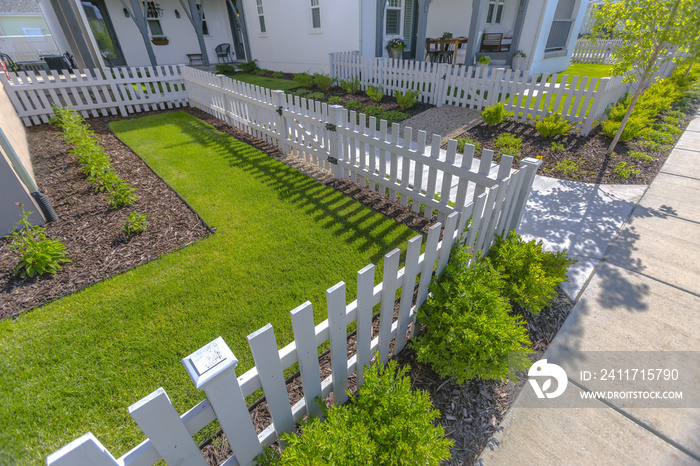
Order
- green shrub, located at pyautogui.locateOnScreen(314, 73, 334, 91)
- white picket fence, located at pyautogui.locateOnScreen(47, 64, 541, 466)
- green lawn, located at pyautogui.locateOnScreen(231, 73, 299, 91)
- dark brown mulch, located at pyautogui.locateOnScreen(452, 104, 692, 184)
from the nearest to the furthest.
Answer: white picket fence, located at pyautogui.locateOnScreen(47, 64, 541, 466) → dark brown mulch, located at pyautogui.locateOnScreen(452, 104, 692, 184) → green shrub, located at pyautogui.locateOnScreen(314, 73, 334, 91) → green lawn, located at pyautogui.locateOnScreen(231, 73, 299, 91)

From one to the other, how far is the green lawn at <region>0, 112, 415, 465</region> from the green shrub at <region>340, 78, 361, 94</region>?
23.5 ft

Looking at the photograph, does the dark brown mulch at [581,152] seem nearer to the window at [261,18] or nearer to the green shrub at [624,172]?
the green shrub at [624,172]

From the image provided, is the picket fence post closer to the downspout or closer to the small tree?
the small tree

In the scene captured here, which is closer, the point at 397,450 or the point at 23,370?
the point at 397,450

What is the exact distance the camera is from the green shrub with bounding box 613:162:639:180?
16.0ft

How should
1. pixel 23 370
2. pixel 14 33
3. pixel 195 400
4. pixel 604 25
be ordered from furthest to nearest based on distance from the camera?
pixel 14 33 < pixel 604 25 < pixel 23 370 < pixel 195 400

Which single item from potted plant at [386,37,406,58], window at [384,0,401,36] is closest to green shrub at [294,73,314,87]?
potted plant at [386,37,406,58]

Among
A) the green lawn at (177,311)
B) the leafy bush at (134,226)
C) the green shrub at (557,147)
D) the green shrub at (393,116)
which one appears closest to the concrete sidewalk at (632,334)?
the green lawn at (177,311)

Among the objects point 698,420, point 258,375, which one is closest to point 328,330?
point 258,375

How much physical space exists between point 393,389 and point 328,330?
469 mm

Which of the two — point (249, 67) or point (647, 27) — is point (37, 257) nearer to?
point (647, 27)

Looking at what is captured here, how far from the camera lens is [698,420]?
1919 mm

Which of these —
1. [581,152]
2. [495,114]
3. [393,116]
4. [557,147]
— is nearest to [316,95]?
[393,116]

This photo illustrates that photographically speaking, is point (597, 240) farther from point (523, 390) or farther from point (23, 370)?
point (23, 370)
